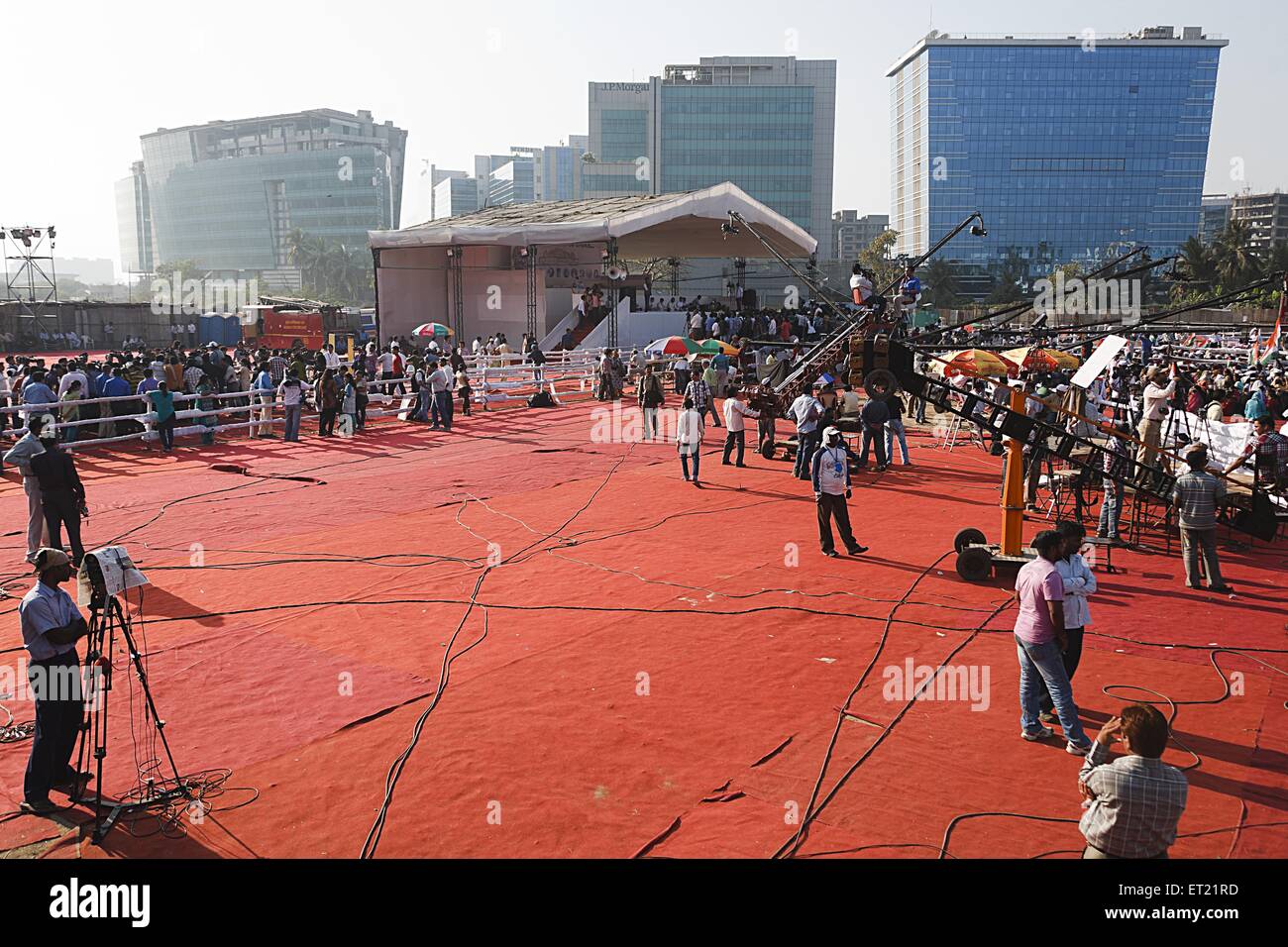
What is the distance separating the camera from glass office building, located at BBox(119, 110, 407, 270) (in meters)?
166

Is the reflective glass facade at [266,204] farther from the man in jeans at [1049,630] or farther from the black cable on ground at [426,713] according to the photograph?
the man in jeans at [1049,630]

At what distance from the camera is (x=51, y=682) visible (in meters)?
6.91

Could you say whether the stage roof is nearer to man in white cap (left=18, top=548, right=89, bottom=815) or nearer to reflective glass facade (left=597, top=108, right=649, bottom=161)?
man in white cap (left=18, top=548, right=89, bottom=815)

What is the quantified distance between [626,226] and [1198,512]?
30.0 m

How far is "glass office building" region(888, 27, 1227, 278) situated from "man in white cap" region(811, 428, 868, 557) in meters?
137

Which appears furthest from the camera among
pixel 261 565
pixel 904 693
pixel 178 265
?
pixel 178 265

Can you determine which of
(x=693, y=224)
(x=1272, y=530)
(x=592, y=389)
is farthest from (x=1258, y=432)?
(x=693, y=224)

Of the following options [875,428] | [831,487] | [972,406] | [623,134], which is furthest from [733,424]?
[623,134]

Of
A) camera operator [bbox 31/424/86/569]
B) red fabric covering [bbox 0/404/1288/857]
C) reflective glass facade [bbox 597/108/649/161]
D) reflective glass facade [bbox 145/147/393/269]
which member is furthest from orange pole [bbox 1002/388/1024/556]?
reflective glass facade [bbox 145/147/393/269]

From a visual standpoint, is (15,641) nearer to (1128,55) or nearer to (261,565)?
(261,565)

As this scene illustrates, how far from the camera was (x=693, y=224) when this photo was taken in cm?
4622

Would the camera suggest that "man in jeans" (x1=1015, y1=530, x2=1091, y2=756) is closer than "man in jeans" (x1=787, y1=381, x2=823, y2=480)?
Yes

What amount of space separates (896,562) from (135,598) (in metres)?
9.66

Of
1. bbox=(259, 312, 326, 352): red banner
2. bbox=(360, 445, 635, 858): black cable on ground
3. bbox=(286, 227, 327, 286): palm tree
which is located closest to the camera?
bbox=(360, 445, 635, 858): black cable on ground
